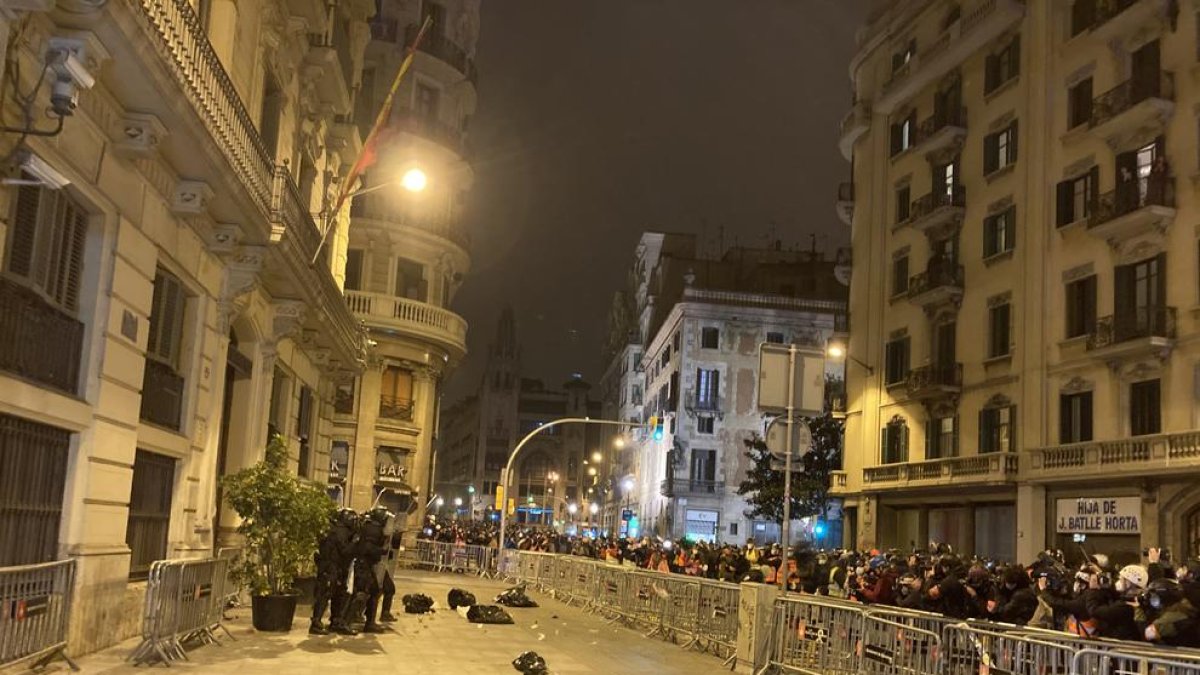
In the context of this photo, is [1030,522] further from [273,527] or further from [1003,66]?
[273,527]

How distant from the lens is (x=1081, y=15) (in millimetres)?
30672

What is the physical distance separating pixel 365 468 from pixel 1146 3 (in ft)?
98.2

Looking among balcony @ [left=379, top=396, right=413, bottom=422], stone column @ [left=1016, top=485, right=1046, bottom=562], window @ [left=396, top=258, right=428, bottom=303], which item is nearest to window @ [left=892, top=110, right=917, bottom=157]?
stone column @ [left=1016, top=485, right=1046, bottom=562]

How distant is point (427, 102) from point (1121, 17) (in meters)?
26.5

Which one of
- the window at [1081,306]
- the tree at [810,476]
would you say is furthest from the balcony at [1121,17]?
Result: the tree at [810,476]

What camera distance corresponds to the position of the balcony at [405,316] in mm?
40188

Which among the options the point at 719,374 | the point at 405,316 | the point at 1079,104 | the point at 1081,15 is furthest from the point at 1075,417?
the point at 719,374

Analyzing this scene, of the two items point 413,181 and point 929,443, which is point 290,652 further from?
point 929,443

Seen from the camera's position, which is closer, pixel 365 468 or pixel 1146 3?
pixel 1146 3

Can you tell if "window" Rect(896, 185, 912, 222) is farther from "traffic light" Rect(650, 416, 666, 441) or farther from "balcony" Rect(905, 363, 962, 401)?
"traffic light" Rect(650, 416, 666, 441)

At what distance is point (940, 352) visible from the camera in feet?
118

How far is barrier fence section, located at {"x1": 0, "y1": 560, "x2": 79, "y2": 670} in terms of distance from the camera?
30.6 ft

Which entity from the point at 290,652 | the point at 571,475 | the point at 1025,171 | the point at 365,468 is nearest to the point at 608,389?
the point at 571,475

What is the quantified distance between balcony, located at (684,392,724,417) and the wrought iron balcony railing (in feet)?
137
